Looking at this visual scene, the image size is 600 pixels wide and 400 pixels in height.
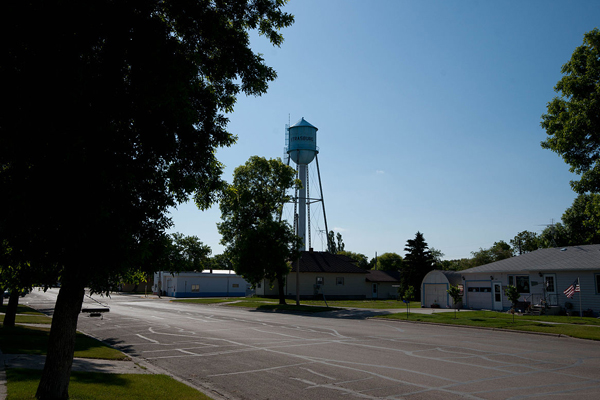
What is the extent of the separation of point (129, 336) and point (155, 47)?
14.5 meters

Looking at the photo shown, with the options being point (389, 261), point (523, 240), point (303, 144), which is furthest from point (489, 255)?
point (303, 144)

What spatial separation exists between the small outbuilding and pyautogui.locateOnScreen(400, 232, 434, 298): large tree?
9.22 m

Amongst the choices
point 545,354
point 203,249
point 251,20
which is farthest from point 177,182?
point 203,249

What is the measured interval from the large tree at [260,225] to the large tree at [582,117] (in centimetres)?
2369

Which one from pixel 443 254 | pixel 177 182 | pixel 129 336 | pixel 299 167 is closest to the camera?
pixel 177 182

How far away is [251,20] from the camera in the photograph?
968cm

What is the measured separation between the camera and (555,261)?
3169cm

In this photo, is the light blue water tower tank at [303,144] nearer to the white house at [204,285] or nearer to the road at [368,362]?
the white house at [204,285]

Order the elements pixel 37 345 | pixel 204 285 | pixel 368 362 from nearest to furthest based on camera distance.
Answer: pixel 368 362, pixel 37 345, pixel 204 285

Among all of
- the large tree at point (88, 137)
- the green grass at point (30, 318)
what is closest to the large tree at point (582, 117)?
the large tree at point (88, 137)

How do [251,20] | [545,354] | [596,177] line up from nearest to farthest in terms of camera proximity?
[251,20]
[545,354]
[596,177]

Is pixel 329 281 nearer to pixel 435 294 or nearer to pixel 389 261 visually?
pixel 435 294

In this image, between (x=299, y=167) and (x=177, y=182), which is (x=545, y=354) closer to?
(x=177, y=182)

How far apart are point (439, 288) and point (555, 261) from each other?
9.63 m
